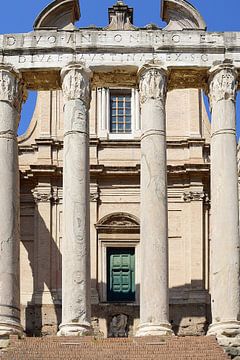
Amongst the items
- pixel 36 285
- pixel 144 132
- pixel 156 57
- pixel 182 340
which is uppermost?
pixel 156 57

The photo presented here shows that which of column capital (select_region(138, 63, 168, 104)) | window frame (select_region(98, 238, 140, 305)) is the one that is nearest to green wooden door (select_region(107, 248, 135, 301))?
window frame (select_region(98, 238, 140, 305))

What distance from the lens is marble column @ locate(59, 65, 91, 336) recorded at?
3884 cm

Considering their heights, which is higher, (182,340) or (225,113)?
(225,113)

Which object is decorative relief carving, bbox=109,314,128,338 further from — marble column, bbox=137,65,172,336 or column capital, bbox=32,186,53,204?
marble column, bbox=137,65,172,336

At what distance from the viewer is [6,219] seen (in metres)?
39.7

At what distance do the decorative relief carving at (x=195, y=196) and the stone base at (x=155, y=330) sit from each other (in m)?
11.0

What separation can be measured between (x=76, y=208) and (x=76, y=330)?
397 centimetres

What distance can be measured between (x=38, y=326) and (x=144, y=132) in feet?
32.9

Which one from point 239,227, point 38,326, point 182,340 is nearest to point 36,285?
point 38,326

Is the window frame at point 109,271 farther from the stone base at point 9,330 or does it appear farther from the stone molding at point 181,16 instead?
the stone base at point 9,330

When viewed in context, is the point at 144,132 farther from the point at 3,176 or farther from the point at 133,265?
the point at 133,265

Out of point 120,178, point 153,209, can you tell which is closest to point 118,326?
point 120,178

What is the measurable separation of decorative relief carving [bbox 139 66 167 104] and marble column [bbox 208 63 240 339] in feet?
5.31

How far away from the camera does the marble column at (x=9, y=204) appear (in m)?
38.9
